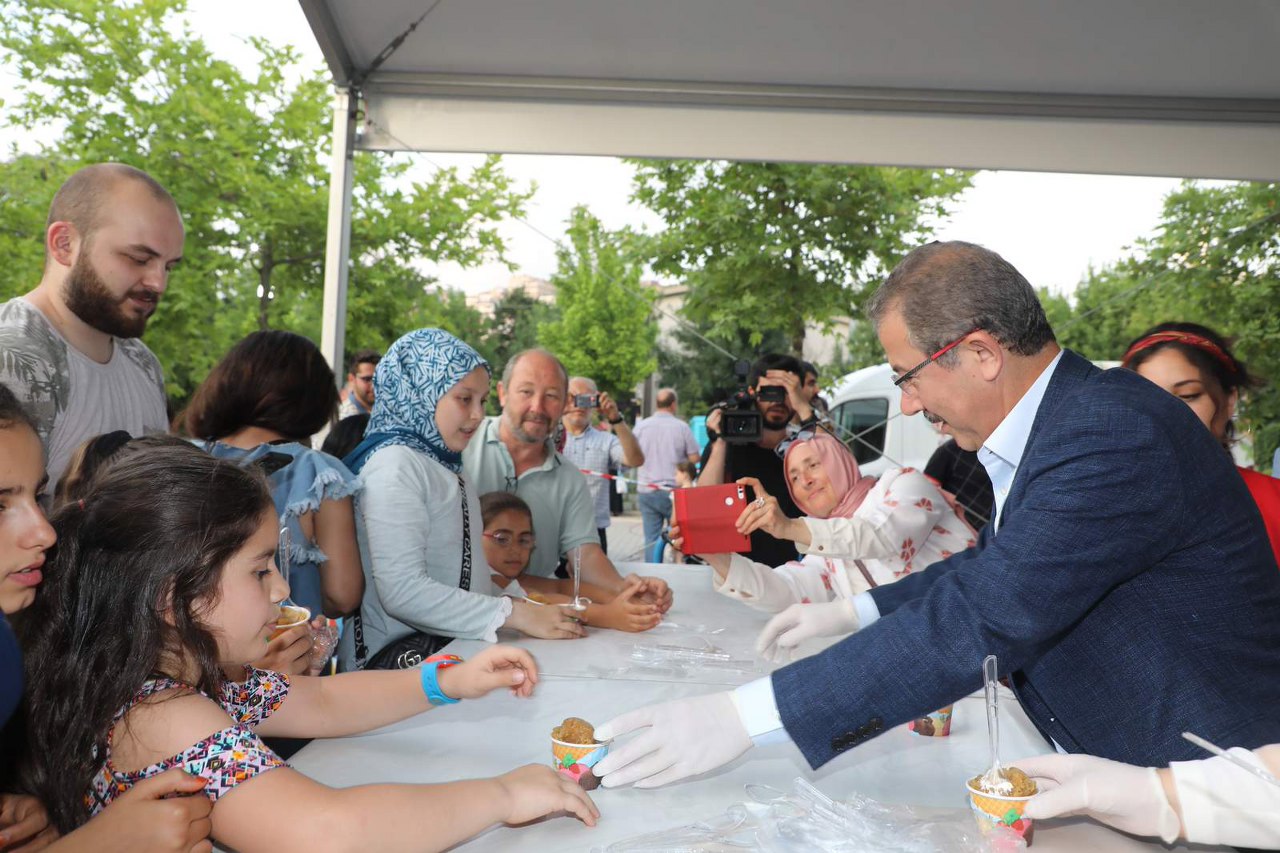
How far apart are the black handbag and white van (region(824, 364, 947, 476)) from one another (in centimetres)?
613

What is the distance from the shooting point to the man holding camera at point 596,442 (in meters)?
6.16

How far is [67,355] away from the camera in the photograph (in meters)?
2.38

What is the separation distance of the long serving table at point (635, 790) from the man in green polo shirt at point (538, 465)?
3.90 ft

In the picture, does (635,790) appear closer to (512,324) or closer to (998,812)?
(998,812)

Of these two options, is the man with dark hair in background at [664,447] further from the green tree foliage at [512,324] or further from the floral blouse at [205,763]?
the green tree foliage at [512,324]

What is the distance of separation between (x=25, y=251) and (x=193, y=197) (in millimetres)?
1484

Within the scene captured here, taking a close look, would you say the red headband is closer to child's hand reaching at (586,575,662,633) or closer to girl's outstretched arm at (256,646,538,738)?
child's hand reaching at (586,575,662,633)

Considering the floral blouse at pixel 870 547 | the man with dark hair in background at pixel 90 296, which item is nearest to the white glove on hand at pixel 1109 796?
the floral blouse at pixel 870 547

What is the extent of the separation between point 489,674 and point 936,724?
85cm

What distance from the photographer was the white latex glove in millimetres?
1361

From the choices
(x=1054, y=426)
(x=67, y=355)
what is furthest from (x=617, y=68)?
(x=1054, y=426)

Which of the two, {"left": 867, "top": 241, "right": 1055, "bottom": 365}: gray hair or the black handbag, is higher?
{"left": 867, "top": 241, "right": 1055, "bottom": 365}: gray hair

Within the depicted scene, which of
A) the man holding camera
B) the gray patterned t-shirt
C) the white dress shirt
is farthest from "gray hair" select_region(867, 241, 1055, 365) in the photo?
the man holding camera

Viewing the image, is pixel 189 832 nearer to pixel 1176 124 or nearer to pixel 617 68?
pixel 617 68
